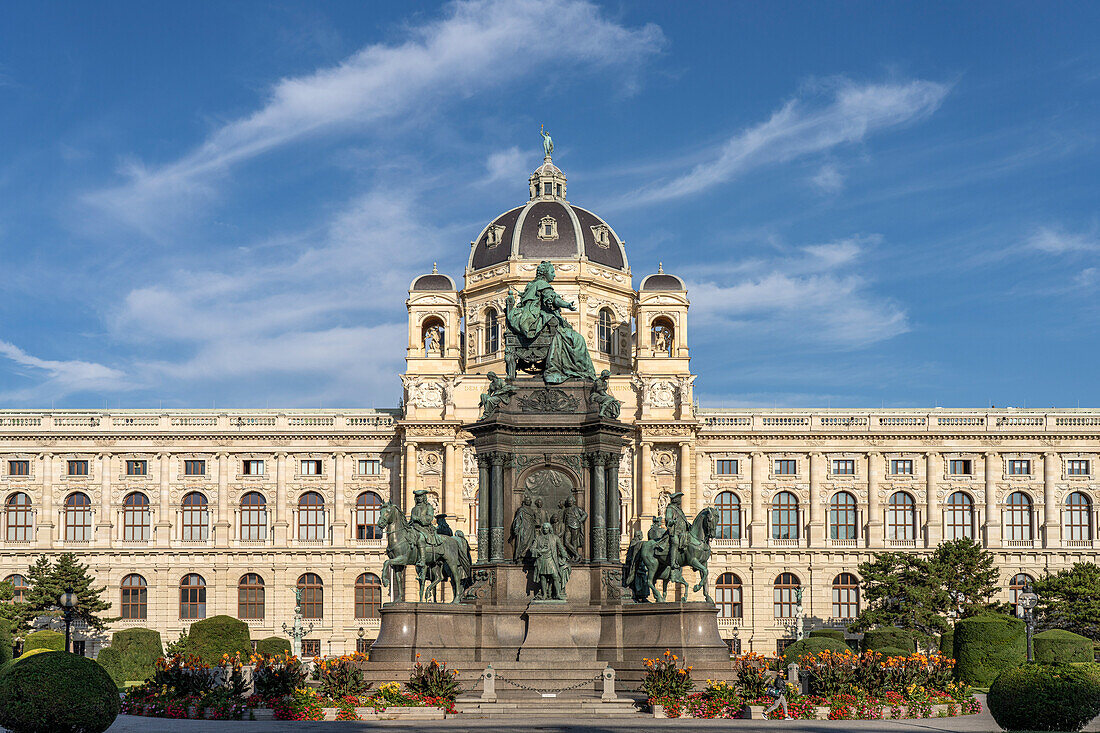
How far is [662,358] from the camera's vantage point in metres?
102

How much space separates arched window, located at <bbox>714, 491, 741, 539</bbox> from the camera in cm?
10100

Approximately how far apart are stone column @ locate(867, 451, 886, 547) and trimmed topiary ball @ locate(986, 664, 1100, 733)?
237 feet

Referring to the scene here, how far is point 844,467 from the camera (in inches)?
4003

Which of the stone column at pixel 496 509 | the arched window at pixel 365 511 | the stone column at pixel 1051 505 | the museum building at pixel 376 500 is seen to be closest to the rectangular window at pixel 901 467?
the museum building at pixel 376 500

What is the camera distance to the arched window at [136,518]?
10081cm

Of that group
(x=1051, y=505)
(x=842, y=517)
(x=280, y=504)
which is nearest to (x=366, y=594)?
(x=280, y=504)

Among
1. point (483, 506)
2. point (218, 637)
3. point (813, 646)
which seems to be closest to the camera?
point (483, 506)

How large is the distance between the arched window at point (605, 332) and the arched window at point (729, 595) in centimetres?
1958

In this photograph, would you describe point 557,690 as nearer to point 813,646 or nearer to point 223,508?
point 813,646

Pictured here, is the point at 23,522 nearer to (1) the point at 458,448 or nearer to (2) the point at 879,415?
(1) the point at 458,448

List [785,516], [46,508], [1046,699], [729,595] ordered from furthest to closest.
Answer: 1. [785,516]
2. [729,595]
3. [46,508]
4. [1046,699]

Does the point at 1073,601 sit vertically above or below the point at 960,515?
below

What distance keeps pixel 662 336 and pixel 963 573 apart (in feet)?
94.2

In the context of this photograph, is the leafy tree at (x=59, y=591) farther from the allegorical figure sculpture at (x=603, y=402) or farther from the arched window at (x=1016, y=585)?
the arched window at (x=1016, y=585)
